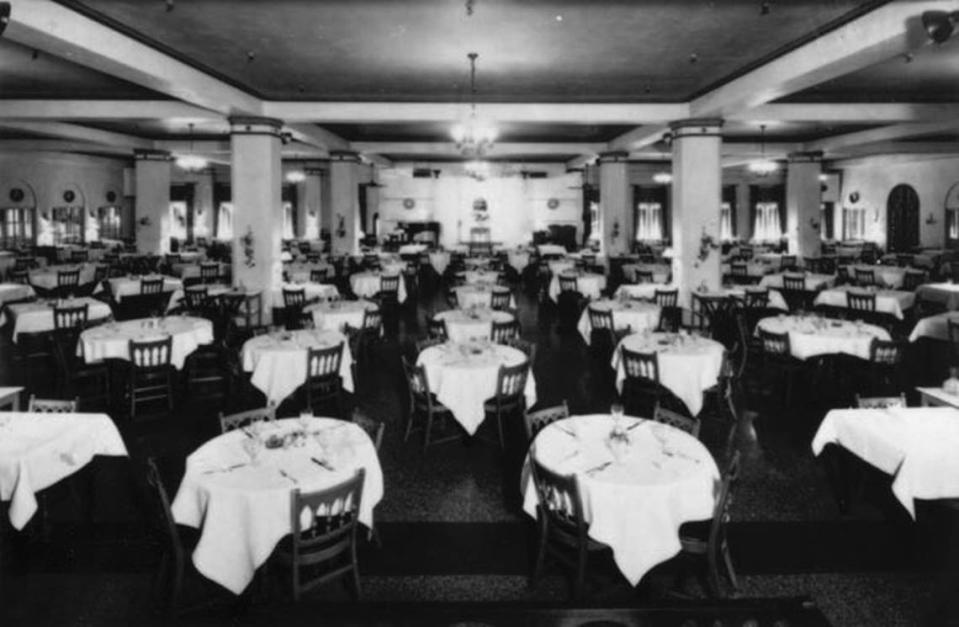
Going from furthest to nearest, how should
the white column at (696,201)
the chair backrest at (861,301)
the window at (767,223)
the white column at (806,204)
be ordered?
the window at (767,223)
the white column at (806,204)
the white column at (696,201)
the chair backrest at (861,301)

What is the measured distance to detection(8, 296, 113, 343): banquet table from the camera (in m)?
8.79

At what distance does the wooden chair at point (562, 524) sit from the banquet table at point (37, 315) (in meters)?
→ 7.30

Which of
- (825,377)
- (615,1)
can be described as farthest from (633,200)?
(615,1)

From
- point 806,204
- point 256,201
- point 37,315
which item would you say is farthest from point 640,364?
point 806,204

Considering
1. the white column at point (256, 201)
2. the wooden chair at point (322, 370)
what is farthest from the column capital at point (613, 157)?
the wooden chair at point (322, 370)

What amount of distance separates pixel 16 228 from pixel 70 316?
43.4 feet

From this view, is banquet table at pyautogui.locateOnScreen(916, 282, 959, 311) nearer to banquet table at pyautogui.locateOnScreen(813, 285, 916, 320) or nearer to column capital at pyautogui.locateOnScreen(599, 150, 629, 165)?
banquet table at pyautogui.locateOnScreen(813, 285, 916, 320)

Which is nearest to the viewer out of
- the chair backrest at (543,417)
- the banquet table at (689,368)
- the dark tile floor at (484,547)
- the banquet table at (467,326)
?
the dark tile floor at (484,547)

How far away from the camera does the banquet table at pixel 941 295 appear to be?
1062 cm

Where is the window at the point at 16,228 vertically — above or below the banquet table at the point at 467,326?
above

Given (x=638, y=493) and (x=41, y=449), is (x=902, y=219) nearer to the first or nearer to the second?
(x=638, y=493)

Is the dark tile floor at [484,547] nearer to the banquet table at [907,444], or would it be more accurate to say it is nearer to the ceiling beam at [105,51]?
the banquet table at [907,444]

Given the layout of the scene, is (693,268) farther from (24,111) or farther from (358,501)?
(24,111)

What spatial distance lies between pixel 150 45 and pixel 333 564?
6.35 metres
